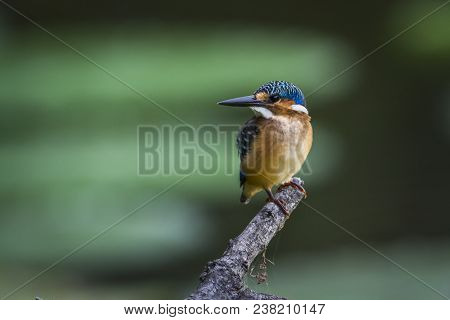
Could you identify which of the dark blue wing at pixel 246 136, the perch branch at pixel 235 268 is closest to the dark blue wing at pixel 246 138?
the dark blue wing at pixel 246 136

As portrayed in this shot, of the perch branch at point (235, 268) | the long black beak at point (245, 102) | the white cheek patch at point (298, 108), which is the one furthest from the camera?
the white cheek patch at point (298, 108)

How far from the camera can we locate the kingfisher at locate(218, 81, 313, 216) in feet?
7.54

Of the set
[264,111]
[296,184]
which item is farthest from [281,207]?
[264,111]

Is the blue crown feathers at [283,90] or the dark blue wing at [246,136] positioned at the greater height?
the blue crown feathers at [283,90]

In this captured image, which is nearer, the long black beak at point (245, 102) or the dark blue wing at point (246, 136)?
the long black beak at point (245, 102)

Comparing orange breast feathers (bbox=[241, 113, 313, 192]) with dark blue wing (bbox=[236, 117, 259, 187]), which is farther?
dark blue wing (bbox=[236, 117, 259, 187])

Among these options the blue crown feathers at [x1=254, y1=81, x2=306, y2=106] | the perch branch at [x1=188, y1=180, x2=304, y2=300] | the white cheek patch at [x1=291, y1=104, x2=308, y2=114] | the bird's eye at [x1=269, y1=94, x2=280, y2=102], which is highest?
the blue crown feathers at [x1=254, y1=81, x2=306, y2=106]

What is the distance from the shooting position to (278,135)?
2.36 metres

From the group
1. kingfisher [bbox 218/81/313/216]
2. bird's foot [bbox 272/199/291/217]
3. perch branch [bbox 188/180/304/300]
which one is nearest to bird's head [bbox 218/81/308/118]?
kingfisher [bbox 218/81/313/216]

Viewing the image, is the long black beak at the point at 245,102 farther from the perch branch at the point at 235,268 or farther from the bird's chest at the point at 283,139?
the perch branch at the point at 235,268

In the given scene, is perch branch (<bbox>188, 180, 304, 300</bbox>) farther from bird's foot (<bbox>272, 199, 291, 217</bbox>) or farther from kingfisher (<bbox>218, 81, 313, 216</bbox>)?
kingfisher (<bbox>218, 81, 313, 216</bbox>)

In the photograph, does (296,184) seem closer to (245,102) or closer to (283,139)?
(283,139)

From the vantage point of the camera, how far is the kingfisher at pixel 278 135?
230 centimetres

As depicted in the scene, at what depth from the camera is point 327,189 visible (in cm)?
352
